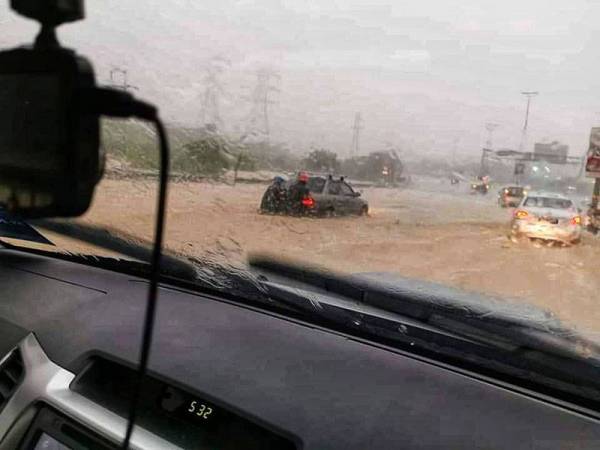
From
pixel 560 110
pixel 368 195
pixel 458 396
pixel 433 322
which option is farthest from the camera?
Answer: pixel 368 195

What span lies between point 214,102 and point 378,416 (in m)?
1.76

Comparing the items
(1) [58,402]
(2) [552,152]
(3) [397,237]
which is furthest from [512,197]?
(1) [58,402]

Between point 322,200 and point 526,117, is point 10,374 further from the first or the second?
point 526,117

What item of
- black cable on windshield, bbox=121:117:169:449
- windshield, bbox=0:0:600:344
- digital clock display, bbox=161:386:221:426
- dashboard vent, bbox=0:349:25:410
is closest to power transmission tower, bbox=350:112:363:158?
windshield, bbox=0:0:600:344

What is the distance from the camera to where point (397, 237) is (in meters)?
3.67

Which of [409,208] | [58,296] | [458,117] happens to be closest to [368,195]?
[409,208]

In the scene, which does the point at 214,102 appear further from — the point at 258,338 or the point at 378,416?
the point at 378,416

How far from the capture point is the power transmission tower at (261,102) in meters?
3.46

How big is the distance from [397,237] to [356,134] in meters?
0.63

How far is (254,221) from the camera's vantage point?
3742 mm

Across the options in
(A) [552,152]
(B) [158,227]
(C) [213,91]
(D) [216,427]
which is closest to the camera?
(B) [158,227]

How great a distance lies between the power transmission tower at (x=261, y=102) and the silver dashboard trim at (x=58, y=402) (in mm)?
1504

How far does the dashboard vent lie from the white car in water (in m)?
2.49

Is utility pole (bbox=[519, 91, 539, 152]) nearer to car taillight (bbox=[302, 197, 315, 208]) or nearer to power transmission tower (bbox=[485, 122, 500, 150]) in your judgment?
power transmission tower (bbox=[485, 122, 500, 150])
